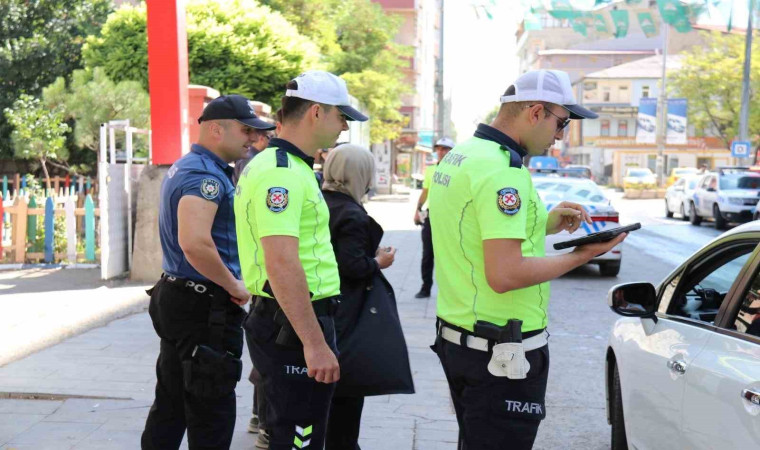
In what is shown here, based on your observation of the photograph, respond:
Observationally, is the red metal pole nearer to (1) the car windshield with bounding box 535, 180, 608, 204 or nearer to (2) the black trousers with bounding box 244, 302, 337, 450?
(1) the car windshield with bounding box 535, 180, 608, 204

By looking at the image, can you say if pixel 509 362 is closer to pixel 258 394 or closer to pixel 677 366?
pixel 677 366

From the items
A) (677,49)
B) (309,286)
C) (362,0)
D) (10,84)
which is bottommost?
(309,286)

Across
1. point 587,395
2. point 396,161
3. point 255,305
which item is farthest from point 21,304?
point 396,161

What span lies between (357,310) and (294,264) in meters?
1.06

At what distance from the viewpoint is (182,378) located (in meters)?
3.90

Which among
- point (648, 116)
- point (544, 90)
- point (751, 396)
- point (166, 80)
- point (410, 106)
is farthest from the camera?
point (410, 106)

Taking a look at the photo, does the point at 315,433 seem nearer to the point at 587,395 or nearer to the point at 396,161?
the point at 587,395

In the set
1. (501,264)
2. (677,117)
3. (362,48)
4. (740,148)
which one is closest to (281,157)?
(501,264)

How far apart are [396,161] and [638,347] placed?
55.7 m

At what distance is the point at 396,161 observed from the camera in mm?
59438

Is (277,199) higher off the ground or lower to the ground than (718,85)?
lower

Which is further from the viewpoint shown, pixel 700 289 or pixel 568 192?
pixel 568 192

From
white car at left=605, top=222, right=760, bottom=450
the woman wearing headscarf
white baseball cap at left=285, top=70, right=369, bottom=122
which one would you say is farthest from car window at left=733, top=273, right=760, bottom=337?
white baseball cap at left=285, top=70, right=369, bottom=122

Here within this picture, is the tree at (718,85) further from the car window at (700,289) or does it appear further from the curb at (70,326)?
the car window at (700,289)
